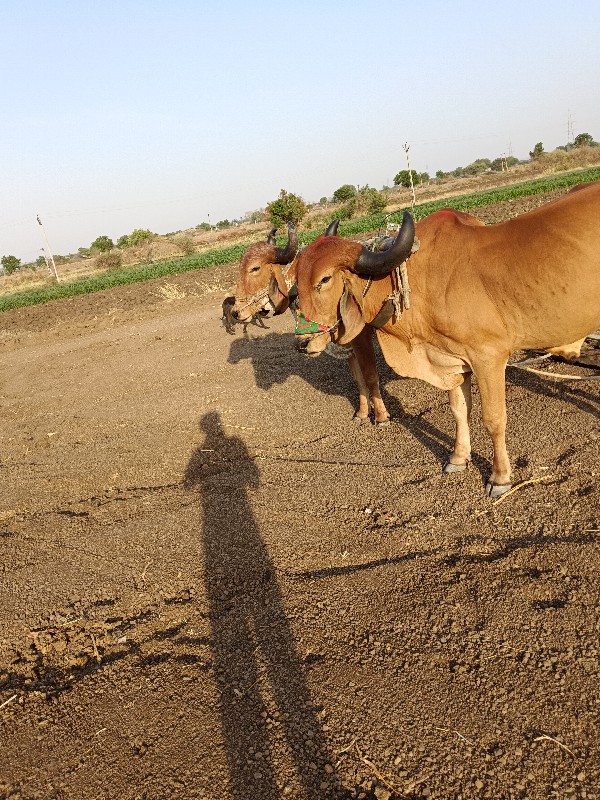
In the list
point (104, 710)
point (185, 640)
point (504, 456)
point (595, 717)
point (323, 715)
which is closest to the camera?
point (595, 717)

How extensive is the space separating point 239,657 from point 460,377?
9.99 ft

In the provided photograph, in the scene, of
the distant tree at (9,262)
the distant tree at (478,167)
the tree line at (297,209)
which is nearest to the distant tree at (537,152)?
the tree line at (297,209)

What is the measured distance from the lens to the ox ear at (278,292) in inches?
283

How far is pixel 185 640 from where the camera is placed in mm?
3920

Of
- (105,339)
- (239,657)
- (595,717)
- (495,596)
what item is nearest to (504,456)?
(495,596)

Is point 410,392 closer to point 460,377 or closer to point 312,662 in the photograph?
point 460,377

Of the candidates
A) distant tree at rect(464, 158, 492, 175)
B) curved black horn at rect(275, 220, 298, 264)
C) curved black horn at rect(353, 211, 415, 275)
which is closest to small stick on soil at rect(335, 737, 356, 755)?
curved black horn at rect(353, 211, 415, 275)

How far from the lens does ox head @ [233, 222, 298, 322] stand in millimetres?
7234

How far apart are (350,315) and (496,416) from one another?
1.51m

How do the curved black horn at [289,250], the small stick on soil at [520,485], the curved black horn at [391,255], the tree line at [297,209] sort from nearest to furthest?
the curved black horn at [391,255]
the small stick on soil at [520,485]
the curved black horn at [289,250]
the tree line at [297,209]

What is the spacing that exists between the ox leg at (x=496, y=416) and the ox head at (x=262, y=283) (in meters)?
3.15

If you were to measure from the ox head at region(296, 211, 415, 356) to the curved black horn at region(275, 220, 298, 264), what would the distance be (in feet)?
6.67

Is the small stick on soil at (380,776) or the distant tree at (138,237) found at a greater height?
the distant tree at (138,237)

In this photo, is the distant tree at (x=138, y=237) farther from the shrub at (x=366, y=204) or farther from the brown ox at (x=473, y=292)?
the brown ox at (x=473, y=292)
